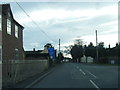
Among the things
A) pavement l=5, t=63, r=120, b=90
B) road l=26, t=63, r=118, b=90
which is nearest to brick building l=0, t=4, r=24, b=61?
pavement l=5, t=63, r=120, b=90

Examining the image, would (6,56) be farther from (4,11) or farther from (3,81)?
(3,81)

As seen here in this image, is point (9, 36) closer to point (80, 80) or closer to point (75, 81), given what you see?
point (80, 80)

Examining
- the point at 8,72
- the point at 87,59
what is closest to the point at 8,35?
the point at 8,72

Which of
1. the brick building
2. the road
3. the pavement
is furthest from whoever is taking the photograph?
the brick building

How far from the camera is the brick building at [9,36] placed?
27.2m

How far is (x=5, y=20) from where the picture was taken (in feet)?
93.0

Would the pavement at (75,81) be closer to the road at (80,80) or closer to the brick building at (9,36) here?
the road at (80,80)

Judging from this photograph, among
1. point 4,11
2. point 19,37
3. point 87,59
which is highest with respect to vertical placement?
point 4,11

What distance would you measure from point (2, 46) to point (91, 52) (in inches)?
4296

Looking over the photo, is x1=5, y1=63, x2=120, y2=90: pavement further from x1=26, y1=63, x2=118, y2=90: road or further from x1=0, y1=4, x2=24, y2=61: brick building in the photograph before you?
x1=0, y1=4, x2=24, y2=61: brick building

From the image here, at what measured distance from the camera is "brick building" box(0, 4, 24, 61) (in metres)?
27.2

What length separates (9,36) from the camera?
30.2 metres

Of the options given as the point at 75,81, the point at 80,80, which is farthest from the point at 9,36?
the point at 75,81

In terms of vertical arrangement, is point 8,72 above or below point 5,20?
below
